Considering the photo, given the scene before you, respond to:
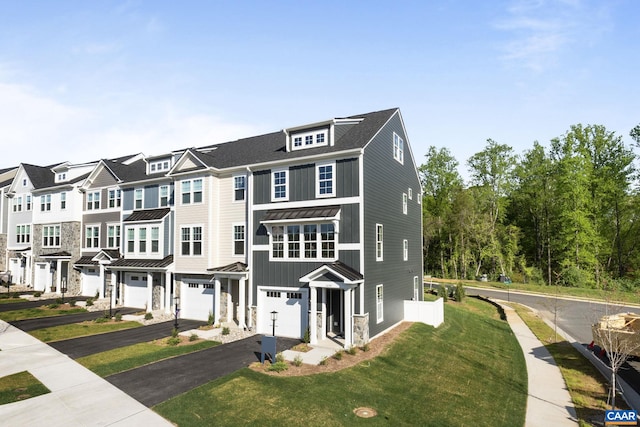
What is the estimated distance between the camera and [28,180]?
38.7 meters

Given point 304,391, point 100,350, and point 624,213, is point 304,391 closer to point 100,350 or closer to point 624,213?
→ point 100,350

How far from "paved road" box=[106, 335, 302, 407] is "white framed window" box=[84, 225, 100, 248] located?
20.5 meters

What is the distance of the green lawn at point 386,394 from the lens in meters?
11.2

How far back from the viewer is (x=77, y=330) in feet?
68.1

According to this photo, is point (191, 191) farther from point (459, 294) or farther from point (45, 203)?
point (459, 294)

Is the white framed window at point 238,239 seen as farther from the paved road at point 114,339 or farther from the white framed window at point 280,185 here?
the paved road at point 114,339

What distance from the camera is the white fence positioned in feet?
76.1

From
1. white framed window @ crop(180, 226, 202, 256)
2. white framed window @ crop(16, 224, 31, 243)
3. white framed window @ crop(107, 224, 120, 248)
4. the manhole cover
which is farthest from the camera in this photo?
white framed window @ crop(16, 224, 31, 243)

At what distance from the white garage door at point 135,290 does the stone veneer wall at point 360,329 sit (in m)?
17.5

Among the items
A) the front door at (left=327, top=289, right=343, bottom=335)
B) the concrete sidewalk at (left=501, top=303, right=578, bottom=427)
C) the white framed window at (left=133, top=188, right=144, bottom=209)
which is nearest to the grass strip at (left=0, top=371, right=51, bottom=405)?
the front door at (left=327, top=289, right=343, bottom=335)

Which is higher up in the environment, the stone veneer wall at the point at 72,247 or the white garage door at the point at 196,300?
the stone veneer wall at the point at 72,247

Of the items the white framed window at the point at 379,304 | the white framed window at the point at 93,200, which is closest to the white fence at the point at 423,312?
the white framed window at the point at 379,304

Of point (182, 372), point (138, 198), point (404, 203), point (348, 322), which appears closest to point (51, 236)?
point (138, 198)

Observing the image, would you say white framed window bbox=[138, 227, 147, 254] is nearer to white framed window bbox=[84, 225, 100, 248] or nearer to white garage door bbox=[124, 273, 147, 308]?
white garage door bbox=[124, 273, 147, 308]
